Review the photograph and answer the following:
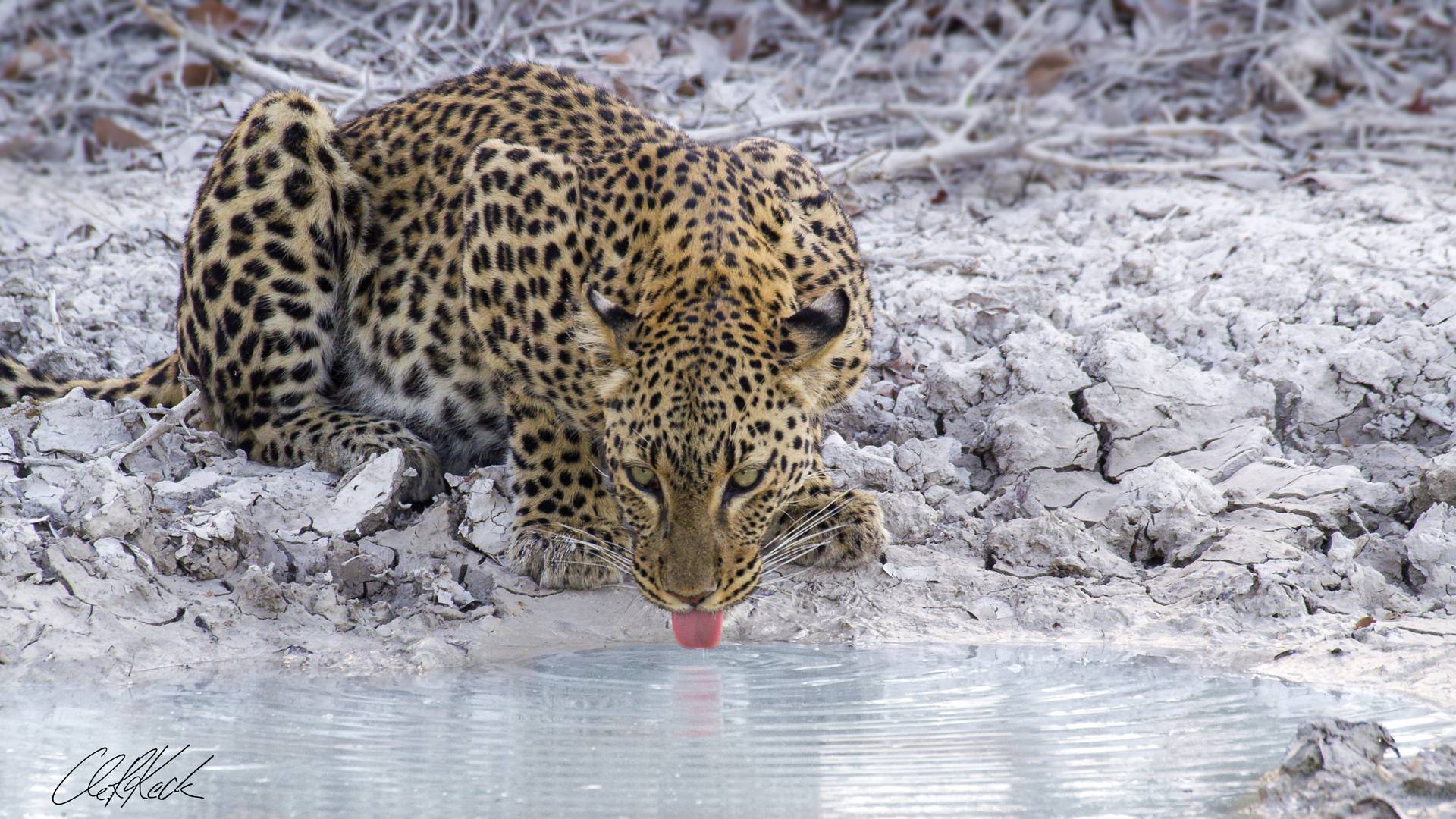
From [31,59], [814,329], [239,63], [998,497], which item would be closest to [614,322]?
[814,329]

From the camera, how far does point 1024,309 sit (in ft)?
23.3

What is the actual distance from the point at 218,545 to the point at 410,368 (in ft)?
4.18

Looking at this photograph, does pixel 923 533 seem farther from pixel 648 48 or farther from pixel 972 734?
pixel 648 48

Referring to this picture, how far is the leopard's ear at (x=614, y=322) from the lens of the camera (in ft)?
15.5

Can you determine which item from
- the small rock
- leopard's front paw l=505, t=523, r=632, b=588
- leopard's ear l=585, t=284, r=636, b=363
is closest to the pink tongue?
leopard's front paw l=505, t=523, r=632, b=588

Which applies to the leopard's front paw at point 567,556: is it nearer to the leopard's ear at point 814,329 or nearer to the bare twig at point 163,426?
the leopard's ear at point 814,329

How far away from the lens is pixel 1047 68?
1002 cm

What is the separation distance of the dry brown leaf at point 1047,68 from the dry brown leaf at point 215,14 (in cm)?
493

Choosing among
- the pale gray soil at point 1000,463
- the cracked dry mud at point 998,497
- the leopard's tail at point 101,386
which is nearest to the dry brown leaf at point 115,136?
the pale gray soil at point 1000,463

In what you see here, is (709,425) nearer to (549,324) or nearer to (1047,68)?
(549,324)

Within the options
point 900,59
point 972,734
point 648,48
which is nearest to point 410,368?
point 972,734

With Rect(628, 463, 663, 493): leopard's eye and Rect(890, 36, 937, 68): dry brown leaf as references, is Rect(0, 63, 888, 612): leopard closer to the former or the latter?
Rect(628, 463, 663, 493): leopard's eye

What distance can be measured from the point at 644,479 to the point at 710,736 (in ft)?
2.75

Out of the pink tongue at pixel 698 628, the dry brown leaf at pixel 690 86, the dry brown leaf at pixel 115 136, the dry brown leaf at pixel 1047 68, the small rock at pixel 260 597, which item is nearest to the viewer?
the pink tongue at pixel 698 628
